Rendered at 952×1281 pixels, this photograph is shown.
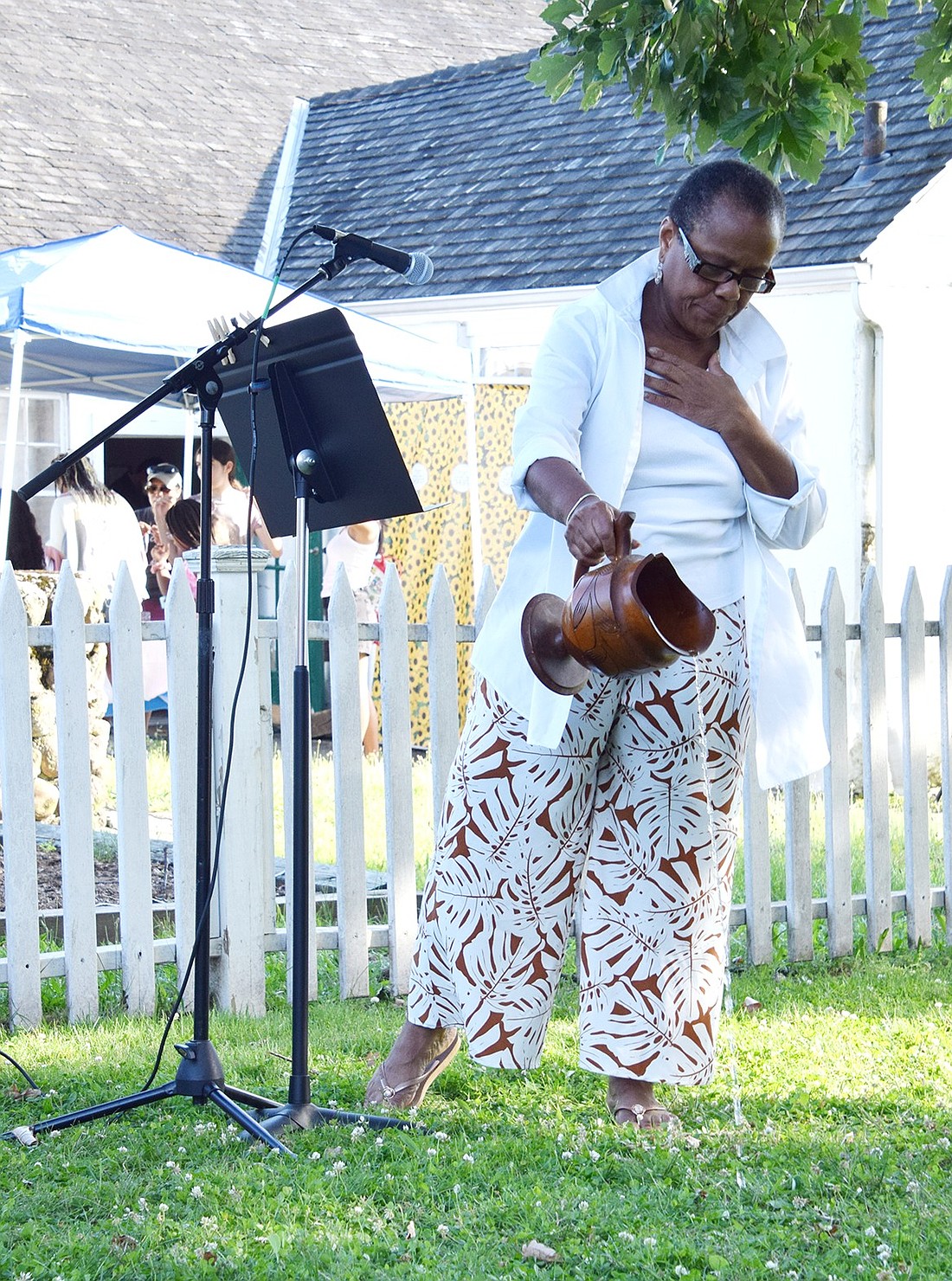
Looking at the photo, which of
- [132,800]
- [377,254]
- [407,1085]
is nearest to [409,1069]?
[407,1085]

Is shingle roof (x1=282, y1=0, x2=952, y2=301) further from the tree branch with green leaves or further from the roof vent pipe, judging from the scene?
the tree branch with green leaves

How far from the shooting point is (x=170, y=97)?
16.6 meters

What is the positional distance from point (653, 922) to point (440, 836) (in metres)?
0.56

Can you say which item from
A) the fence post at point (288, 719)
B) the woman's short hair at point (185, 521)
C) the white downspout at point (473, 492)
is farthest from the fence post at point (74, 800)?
the white downspout at point (473, 492)

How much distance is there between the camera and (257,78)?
17.6m

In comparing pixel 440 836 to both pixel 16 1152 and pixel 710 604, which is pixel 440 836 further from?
pixel 16 1152

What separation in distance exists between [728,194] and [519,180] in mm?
9870

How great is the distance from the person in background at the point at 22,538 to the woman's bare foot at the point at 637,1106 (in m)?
5.17

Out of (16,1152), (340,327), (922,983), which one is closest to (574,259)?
(922,983)

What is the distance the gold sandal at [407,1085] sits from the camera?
3.79m

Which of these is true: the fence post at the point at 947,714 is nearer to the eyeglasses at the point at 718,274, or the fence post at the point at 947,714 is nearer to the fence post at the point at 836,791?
the fence post at the point at 836,791

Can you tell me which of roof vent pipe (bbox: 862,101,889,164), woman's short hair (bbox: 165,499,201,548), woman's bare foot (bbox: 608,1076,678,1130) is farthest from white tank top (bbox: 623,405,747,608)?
roof vent pipe (bbox: 862,101,889,164)

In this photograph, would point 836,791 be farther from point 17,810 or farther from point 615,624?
point 615,624

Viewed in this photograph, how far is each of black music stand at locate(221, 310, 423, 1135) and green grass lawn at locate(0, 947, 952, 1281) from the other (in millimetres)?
194
